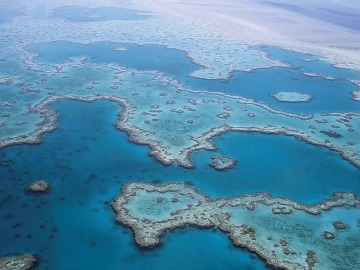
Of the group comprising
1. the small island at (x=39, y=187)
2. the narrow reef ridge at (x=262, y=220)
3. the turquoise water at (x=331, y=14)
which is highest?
the turquoise water at (x=331, y=14)

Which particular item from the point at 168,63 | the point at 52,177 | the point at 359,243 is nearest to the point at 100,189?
the point at 52,177

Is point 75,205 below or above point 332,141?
below

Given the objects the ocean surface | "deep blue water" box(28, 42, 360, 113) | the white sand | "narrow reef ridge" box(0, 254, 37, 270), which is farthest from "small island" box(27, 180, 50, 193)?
the white sand

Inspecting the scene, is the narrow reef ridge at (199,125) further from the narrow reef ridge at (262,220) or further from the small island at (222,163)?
the narrow reef ridge at (262,220)

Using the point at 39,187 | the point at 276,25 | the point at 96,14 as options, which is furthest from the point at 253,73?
the point at 96,14

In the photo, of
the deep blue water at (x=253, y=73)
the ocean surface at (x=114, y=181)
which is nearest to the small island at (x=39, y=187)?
the ocean surface at (x=114, y=181)

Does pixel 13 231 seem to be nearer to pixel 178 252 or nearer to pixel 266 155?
pixel 178 252
